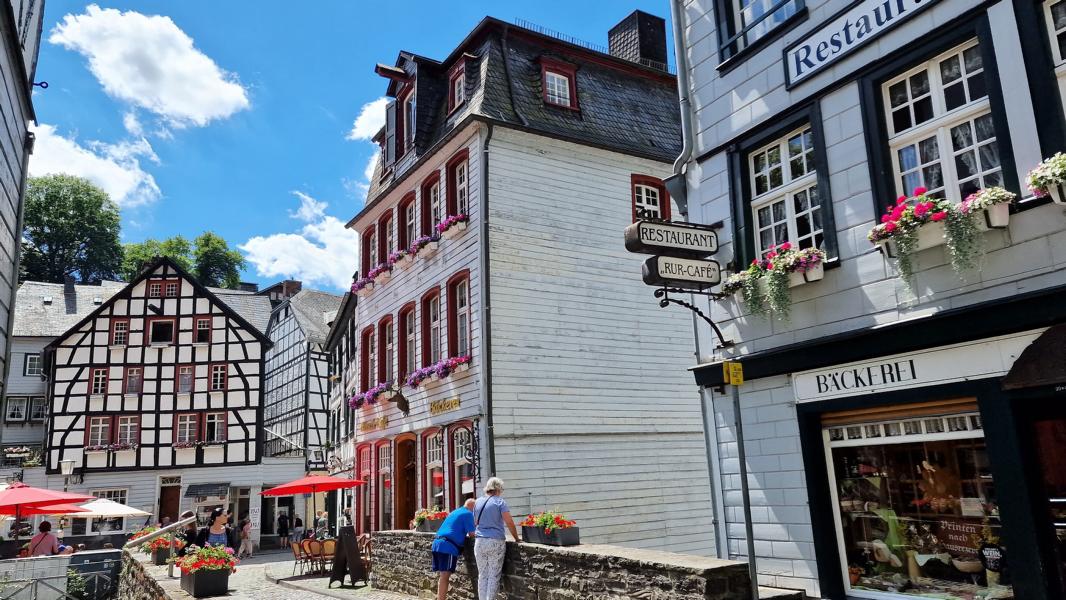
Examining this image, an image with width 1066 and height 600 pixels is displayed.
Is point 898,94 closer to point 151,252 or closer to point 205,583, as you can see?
point 205,583

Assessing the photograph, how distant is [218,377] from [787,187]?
33660 millimetres

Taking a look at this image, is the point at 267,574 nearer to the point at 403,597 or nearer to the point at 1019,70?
the point at 403,597

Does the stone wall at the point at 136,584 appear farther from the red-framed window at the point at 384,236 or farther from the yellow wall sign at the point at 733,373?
the red-framed window at the point at 384,236

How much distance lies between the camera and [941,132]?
7.86 m

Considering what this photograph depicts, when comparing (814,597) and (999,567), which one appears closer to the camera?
(999,567)

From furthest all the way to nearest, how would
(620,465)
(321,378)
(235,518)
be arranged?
(321,378) → (235,518) → (620,465)

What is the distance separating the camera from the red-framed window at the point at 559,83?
18.9 meters

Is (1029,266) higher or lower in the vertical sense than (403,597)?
higher

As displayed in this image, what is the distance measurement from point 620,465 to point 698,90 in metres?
8.56

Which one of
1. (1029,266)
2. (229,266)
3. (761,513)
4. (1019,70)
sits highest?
(229,266)

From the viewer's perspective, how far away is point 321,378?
4562 centimetres

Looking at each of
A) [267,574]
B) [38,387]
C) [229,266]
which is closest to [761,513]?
[267,574]

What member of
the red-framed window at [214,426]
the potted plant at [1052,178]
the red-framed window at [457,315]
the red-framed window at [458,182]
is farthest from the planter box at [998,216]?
the red-framed window at [214,426]

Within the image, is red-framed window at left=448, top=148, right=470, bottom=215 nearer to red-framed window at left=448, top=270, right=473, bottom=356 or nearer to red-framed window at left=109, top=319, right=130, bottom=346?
red-framed window at left=448, top=270, right=473, bottom=356
